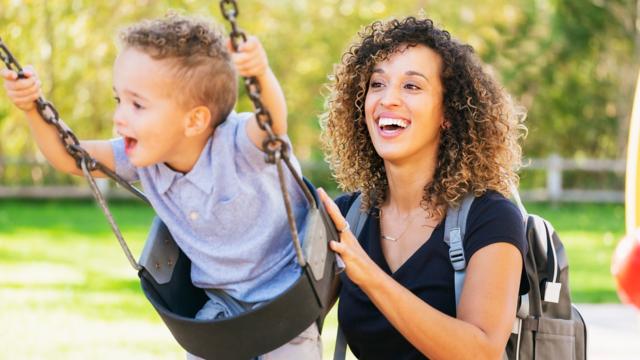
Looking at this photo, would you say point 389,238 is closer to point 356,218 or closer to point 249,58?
point 356,218

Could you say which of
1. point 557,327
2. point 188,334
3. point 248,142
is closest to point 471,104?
point 557,327

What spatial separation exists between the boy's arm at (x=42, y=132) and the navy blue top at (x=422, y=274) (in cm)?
80

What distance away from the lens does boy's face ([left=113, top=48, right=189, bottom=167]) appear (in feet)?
7.70

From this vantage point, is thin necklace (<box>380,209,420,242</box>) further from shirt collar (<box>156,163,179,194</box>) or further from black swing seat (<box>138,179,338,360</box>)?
shirt collar (<box>156,163,179,194</box>)

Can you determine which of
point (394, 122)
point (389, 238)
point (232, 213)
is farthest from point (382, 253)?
point (232, 213)

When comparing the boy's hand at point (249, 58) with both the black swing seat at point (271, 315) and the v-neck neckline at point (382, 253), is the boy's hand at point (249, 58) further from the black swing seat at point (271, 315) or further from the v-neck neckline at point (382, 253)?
the v-neck neckline at point (382, 253)

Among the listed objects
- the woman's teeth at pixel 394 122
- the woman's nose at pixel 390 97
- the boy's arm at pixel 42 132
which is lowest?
the boy's arm at pixel 42 132

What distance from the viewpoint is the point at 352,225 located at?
3068 mm

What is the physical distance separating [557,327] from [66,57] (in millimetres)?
15541

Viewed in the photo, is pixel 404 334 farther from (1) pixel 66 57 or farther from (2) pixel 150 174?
(1) pixel 66 57

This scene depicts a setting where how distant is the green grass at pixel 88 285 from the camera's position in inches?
237

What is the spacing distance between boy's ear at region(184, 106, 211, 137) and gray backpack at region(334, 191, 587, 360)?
2.52ft

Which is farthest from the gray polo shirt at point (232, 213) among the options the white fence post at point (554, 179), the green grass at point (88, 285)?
the white fence post at point (554, 179)

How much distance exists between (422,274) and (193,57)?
895 mm
